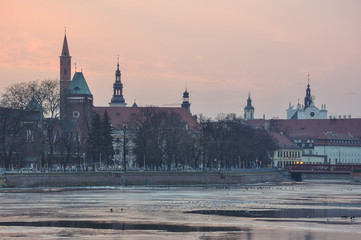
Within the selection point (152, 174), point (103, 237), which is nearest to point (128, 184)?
point (152, 174)

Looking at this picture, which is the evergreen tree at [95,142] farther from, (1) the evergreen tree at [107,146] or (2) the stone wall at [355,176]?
(2) the stone wall at [355,176]

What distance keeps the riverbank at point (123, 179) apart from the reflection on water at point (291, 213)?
143 feet

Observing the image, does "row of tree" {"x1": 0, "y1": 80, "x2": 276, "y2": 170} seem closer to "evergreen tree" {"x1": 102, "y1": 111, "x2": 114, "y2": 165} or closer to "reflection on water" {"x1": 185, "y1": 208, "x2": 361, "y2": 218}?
"evergreen tree" {"x1": 102, "y1": 111, "x2": 114, "y2": 165}

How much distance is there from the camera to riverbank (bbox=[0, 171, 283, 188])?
107 metres

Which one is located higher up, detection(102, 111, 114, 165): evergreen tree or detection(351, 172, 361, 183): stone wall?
detection(102, 111, 114, 165): evergreen tree

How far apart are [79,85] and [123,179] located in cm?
7576

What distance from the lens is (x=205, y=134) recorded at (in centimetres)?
15188

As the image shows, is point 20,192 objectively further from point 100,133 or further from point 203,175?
point 100,133

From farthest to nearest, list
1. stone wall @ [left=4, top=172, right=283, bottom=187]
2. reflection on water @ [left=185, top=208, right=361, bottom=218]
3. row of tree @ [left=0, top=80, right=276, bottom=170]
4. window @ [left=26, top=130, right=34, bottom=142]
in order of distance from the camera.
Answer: window @ [left=26, top=130, right=34, bottom=142] < row of tree @ [left=0, top=80, right=276, bottom=170] < stone wall @ [left=4, top=172, right=283, bottom=187] < reflection on water @ [left=185, top=208, right=361, bottom=218]

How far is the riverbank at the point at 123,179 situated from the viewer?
107188mm

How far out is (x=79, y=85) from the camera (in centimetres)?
18975

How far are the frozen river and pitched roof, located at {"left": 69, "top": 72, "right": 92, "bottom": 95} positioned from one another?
332ft

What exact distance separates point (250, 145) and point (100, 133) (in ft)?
111

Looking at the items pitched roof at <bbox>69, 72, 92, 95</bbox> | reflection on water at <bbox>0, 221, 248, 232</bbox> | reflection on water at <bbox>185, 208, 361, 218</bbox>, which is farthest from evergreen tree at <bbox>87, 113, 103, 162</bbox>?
reflection on water at <bbox>0, 221, 248, 232</bbox>
